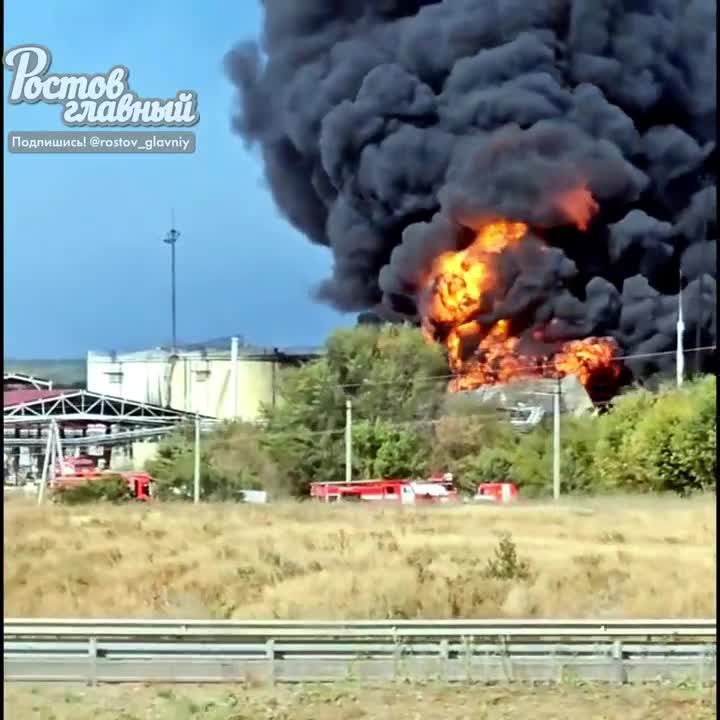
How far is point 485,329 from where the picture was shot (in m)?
3.35

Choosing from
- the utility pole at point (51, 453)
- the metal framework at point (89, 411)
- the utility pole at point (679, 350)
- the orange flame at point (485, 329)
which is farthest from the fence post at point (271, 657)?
the utility pole at point (679, 350)

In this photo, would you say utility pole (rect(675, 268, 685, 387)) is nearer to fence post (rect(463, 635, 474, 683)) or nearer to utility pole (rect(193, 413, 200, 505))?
fence post (rect(463, 635, 474, 683))

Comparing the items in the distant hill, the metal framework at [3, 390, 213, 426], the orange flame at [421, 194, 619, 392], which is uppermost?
the orange flame at [421, 194, 619, 392]

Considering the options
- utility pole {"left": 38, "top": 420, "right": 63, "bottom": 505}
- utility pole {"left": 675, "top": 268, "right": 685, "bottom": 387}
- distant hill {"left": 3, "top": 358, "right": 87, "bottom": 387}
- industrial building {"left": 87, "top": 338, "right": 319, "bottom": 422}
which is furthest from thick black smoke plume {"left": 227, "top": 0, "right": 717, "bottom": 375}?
utility pole {"left": 38, "top": 420, "right": 63, "bottom": 505}

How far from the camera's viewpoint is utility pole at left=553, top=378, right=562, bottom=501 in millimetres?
3314

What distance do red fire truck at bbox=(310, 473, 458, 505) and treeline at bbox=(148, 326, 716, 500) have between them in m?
0.03

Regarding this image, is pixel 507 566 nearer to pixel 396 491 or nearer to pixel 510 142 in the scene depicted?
pixel 396 491

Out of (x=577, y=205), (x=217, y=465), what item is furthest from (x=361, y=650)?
(x=577, y=205)

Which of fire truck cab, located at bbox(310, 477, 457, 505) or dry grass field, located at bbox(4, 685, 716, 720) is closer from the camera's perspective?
dry grass field, located at bbox(4, 685, 716, 720)

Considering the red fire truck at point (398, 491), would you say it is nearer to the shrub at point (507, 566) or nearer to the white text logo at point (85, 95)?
the shrub at point (507, 566)

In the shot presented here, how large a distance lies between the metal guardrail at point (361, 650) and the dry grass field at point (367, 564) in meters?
0.04

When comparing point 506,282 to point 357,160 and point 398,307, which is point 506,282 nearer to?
point 398,307

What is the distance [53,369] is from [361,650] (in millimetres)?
1125

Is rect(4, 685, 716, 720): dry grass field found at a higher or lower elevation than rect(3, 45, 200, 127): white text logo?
lower
